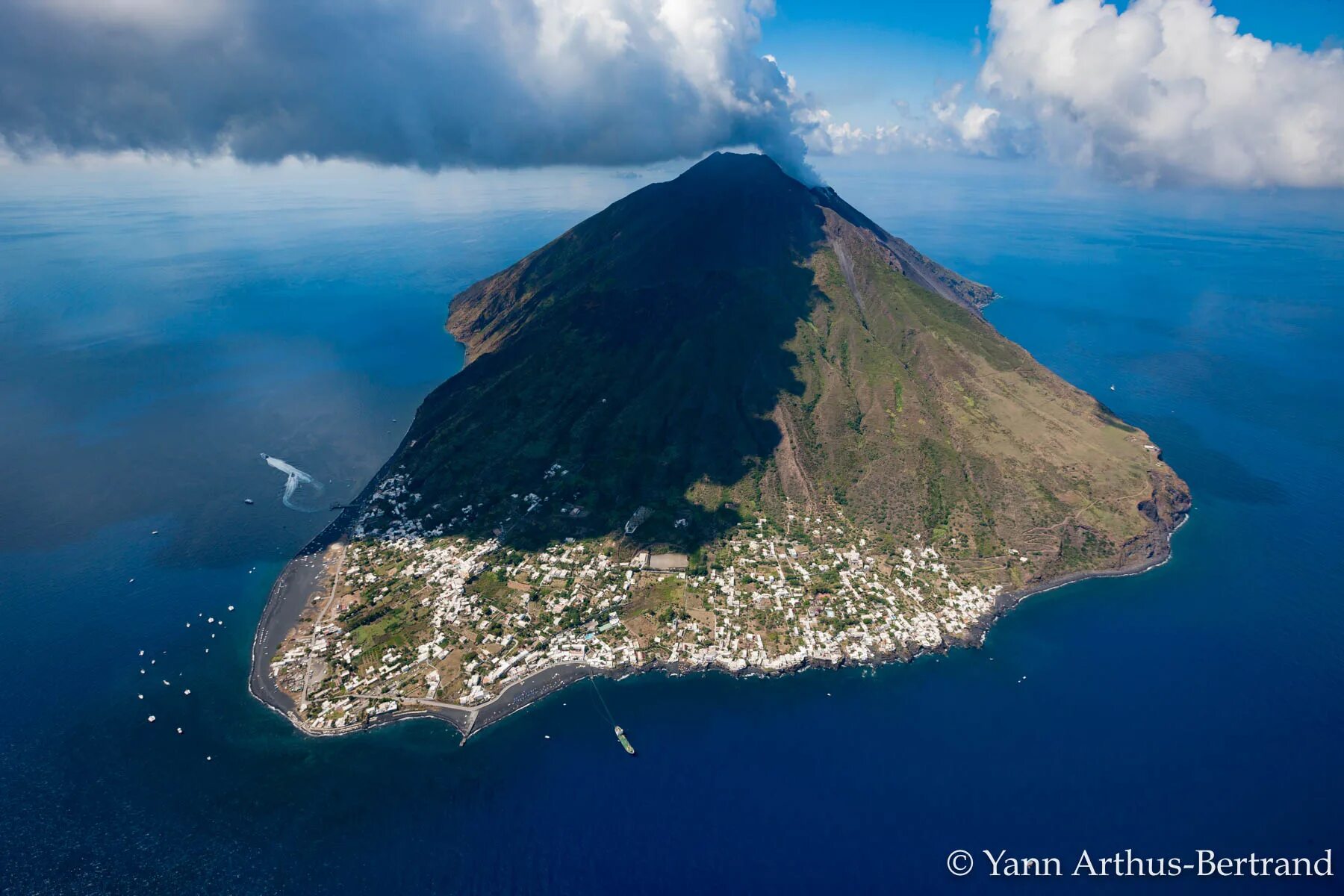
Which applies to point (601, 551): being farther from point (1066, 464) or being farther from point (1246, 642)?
point (1246, 642)

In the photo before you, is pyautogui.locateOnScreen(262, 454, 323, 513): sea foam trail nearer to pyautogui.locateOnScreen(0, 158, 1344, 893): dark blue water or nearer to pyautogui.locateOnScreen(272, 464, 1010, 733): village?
pyautogui.locateOnScreen(0, 158, 1344, 893): dark blue water

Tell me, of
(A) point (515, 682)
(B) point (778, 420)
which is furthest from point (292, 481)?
(B) point (778, 420)

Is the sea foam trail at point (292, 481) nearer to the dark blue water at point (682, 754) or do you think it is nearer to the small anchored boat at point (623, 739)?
the dark blue water at point (682, 754)

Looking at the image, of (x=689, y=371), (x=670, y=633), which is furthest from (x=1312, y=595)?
(x=689, y=371)

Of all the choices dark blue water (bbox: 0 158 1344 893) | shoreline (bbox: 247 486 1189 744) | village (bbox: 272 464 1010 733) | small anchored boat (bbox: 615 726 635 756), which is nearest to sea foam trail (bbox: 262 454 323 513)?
dark blue water (bbox: 0 158 1344 893)

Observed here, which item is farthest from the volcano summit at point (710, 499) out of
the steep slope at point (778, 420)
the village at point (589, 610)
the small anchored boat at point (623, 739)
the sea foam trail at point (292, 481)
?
the sea foam trail at point (292, 481)

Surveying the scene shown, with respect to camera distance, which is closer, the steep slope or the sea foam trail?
the steep slope
